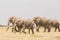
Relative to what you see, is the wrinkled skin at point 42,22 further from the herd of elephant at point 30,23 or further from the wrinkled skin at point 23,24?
the wrinkled skin at point 23,24

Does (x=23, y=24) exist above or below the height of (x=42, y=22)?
above

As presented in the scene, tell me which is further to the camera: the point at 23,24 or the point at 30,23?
the point at 30,23

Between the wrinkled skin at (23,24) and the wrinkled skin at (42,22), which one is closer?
the wrinkled skin at (23,24)

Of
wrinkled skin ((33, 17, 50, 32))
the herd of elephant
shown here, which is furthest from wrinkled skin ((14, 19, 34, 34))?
wrinkled skin ((33, 17, 50, 32))

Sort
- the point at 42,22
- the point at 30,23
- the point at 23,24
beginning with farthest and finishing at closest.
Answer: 1. the point at 42,22
2. the point at 30,23
3. the point at 23,24

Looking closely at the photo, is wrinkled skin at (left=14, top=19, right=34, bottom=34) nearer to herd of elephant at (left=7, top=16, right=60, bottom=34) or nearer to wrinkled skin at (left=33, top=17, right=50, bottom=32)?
herd of elephant at (left=7, top=16, right=60, bottom=34)

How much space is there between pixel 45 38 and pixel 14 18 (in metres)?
5.97

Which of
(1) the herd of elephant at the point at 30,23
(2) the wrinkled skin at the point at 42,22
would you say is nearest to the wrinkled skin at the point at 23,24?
(1) the herd of elephant at the point at 30,23

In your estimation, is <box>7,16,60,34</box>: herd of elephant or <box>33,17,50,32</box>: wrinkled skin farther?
<box>33,17,50,32</box>: wrinkled skin

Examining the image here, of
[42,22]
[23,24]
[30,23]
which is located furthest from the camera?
[42,22]

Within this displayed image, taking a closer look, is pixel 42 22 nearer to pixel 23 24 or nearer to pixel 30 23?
pixel 30 23

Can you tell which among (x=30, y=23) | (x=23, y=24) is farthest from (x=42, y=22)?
(x=23, y=24)

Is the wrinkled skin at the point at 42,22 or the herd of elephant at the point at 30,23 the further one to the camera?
the wrinkled skin at the point at 42,22

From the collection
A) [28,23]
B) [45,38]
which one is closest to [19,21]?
Result: [28,23]
